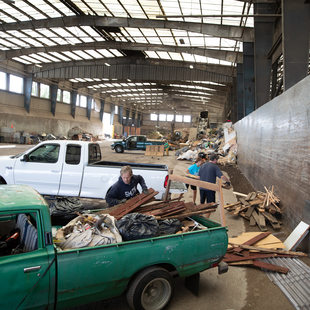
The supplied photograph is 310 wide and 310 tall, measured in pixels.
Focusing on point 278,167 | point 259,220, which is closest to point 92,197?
point 259,220

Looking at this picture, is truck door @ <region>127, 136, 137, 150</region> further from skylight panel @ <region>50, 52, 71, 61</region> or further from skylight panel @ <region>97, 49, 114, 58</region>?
skylight panel @ <region>50, 52, 71, 61</region>

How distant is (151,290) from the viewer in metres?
3.32

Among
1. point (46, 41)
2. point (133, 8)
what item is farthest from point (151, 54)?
point (133, 8)

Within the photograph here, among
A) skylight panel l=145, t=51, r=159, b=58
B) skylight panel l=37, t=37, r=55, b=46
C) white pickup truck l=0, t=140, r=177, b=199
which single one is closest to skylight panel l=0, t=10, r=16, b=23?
skylight panel l=37, t=37, r=55, b=46

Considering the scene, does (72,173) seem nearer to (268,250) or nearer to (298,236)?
(268,250)

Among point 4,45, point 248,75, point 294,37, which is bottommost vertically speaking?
point 294,37

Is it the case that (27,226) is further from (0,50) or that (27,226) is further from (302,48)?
(0,50)

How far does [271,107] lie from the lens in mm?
8453

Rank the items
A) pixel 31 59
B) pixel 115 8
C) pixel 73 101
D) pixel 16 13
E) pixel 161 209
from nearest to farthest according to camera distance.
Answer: pixel 161 209
pixel 115 8
pixel 16 13
pixel 31 59
pixel 73 101

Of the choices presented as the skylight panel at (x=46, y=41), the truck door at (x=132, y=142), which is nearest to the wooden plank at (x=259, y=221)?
the truck door at (x=132, y=142)

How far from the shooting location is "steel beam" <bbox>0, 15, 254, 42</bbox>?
16.0 m

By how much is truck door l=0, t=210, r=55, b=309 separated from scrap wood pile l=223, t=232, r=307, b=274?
3.24m

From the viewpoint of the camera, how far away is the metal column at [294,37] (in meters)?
8.52

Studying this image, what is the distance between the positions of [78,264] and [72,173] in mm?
4493
